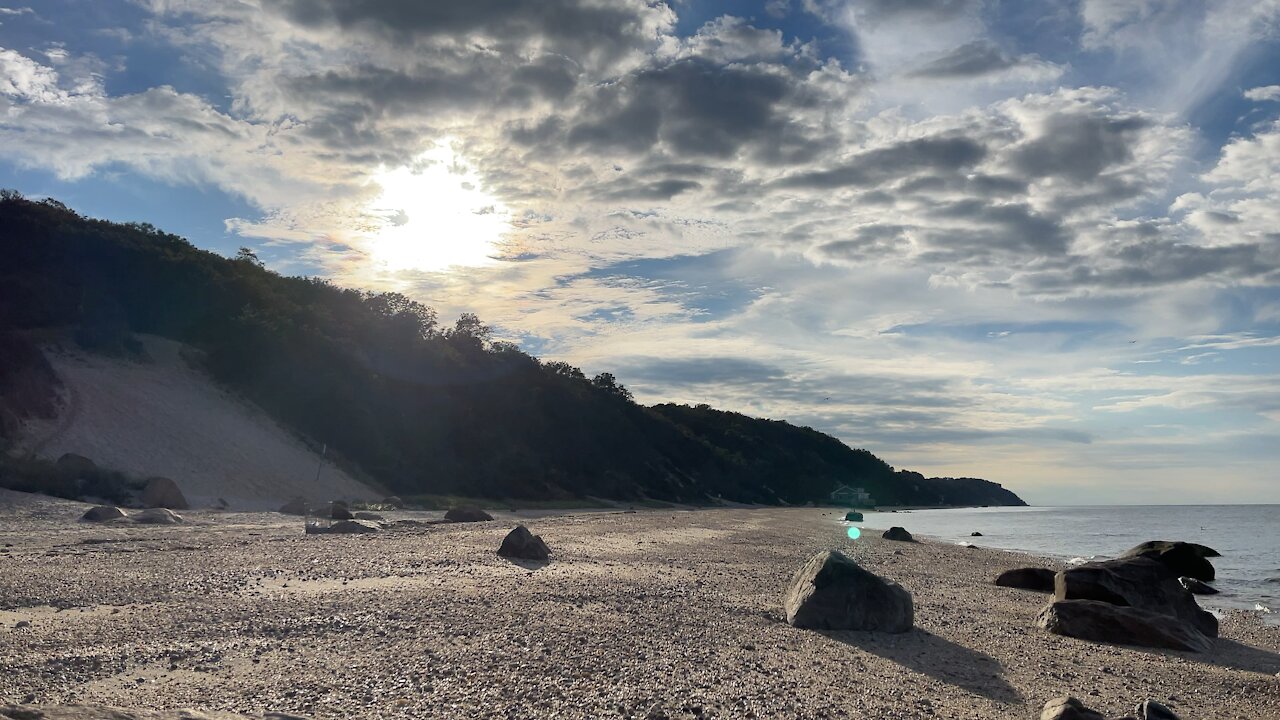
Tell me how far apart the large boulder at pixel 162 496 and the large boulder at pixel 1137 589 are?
A: 2821cm

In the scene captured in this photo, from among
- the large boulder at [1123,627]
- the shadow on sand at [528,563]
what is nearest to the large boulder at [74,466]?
the shadow on sand at [528,563]

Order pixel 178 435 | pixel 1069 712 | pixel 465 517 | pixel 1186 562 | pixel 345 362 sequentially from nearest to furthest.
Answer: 1. pixel 1069 712
2. pixel 1186 562
3. pixel 465 517
4. pixel 178 435
5. pixel 345 362

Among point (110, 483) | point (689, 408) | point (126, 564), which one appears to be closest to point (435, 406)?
point (110, 483)

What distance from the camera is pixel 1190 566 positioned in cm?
2473

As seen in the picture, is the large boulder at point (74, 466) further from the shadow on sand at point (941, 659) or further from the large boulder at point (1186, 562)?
the large boulder at point (1186, 562)

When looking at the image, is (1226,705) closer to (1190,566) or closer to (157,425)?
(1190,566)

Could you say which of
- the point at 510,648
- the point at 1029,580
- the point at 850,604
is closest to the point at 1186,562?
the point at 1029,580

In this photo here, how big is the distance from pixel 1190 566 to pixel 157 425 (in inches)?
1657

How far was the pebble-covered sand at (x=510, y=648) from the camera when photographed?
7.69m

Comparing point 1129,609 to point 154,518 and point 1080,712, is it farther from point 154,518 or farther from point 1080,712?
point 154,518

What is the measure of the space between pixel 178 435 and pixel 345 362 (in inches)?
798

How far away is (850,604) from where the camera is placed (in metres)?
12.0

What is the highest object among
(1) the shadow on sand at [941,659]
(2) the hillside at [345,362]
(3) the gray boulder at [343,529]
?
(2) the hillside at [345,362]

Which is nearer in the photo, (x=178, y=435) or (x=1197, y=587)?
(x=1197, y=587)
